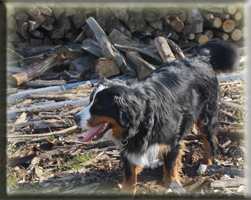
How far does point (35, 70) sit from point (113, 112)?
5.28 m

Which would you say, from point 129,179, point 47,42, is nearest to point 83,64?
point 47,42

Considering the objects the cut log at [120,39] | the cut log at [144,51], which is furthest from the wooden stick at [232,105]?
the cut log at [120,39]

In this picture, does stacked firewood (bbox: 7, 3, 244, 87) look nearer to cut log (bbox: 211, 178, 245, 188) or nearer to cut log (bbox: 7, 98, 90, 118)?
cut log (bbox: 7, 98, 90, 118)

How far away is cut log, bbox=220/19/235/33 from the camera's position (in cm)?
904

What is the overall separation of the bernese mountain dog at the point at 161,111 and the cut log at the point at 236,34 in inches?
226

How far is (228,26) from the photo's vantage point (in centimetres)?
910

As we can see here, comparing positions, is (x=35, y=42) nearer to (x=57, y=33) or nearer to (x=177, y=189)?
(x=57, y=33)

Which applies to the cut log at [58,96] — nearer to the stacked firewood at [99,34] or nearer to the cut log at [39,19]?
the stacked firewood at [99,34]

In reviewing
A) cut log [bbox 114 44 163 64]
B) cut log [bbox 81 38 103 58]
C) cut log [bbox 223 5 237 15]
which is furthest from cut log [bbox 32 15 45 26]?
cut log [bbox 223 5 237 15]

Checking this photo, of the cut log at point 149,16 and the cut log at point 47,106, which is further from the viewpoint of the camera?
the cut log at point 149,16

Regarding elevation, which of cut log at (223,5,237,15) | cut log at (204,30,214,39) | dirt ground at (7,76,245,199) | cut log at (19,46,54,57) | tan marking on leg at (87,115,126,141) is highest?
cut log at (223,5,237,15)

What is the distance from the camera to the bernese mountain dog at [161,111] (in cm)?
297

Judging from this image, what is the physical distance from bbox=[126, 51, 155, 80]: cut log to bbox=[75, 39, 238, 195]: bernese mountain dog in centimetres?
244

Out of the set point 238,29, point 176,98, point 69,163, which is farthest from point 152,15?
point 69,163
